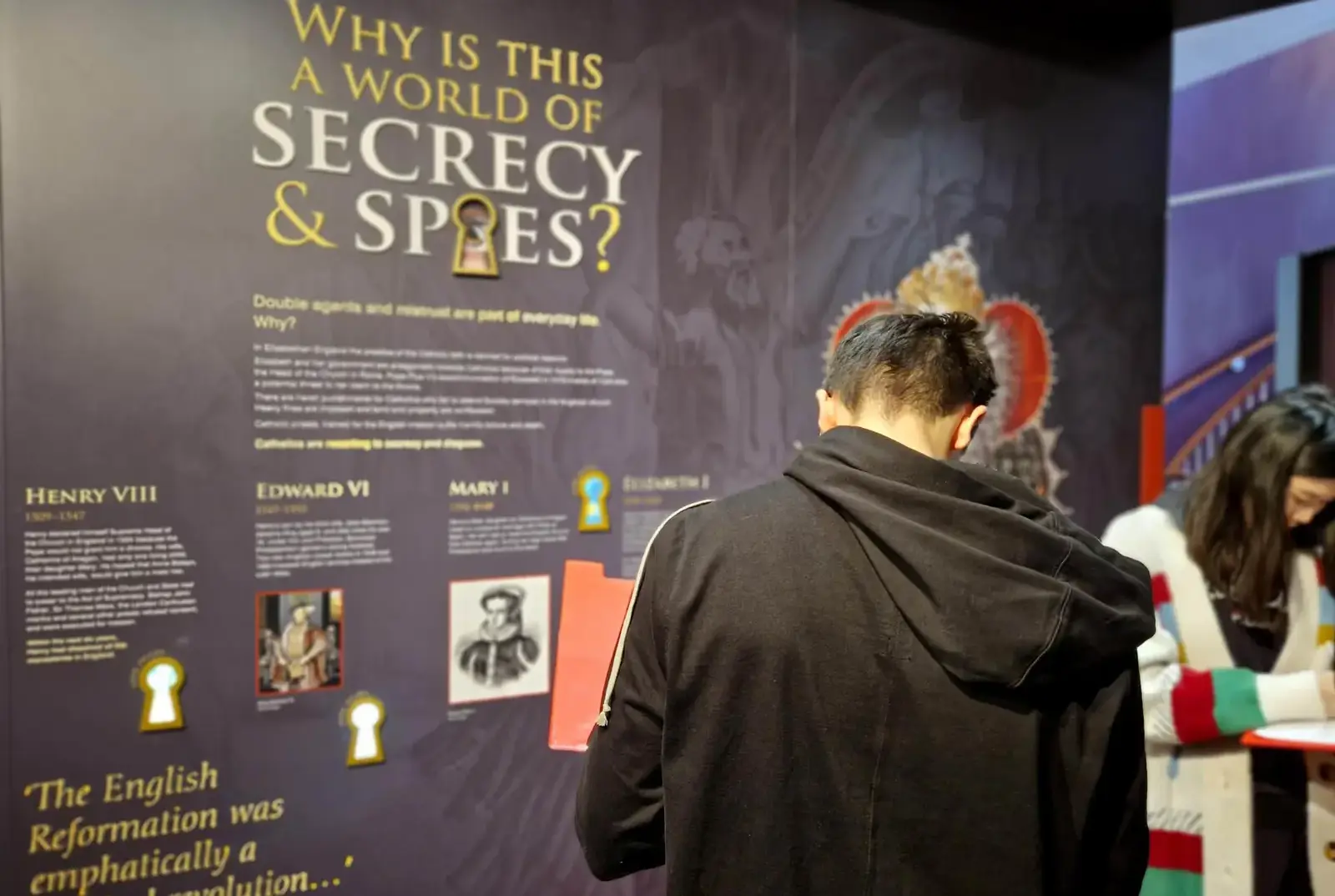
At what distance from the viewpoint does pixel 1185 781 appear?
1838mm

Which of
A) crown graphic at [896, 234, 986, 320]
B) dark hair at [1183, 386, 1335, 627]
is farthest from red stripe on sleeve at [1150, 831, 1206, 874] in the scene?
crown graphic at [896, 234, 986, 320]

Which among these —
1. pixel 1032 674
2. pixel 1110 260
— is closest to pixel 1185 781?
pixel 1032 674

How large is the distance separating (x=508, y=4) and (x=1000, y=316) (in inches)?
61.6

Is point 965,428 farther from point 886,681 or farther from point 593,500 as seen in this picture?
point 593,500

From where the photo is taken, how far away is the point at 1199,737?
171cm

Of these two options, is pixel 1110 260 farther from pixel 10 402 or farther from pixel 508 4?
pixel 10 402

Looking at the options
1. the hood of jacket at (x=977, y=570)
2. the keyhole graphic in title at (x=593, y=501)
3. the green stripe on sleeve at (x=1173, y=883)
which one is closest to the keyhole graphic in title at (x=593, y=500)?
the keyhole graphic in title at (x=593, y=501)

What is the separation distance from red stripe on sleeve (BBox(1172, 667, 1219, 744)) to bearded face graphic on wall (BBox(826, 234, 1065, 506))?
3.06ft

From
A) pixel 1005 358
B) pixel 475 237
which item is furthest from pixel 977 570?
pixel 1005 358

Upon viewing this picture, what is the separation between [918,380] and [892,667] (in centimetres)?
32

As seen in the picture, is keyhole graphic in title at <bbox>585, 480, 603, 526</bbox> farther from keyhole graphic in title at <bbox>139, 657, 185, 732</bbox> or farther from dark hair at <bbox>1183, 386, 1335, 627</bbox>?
dark hair at <bbox>1183, 386, 1335, 627</bbox>

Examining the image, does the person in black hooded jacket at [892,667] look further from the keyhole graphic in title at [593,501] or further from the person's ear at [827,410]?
the keyhole graphic in title at [593,501]

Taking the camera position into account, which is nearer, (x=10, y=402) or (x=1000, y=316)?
(x=10, y=402)

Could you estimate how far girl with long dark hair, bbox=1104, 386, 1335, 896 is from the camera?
5.70 feet
